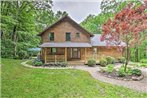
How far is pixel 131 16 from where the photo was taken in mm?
13859

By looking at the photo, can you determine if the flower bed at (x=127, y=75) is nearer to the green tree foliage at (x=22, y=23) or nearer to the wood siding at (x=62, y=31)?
the wood siding at (x=62, y=31)

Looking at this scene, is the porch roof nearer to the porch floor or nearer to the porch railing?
the porch railing

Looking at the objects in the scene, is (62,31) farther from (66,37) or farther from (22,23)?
(22,23)

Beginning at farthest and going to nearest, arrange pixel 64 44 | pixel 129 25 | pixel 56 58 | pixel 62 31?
pixel 62 31, pixel 64 44, pixel 56 58, pixel 129 25

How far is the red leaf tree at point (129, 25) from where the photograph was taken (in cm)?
1372

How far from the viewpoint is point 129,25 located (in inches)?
547

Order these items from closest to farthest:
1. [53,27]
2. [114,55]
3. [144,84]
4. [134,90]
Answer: [134,90]
[144,84]
[53,27]
[114,55]

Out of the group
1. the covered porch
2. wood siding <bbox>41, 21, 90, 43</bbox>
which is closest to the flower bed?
the covered porch

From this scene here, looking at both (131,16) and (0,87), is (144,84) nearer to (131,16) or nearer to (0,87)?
(131,16)

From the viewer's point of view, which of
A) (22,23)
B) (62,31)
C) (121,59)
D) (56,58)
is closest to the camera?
(56,58)

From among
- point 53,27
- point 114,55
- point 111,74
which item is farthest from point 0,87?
point 114,55

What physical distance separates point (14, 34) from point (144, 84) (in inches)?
822

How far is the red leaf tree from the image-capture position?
45.0 ft

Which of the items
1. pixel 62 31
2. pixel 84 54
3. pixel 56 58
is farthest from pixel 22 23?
pixel 84 54
